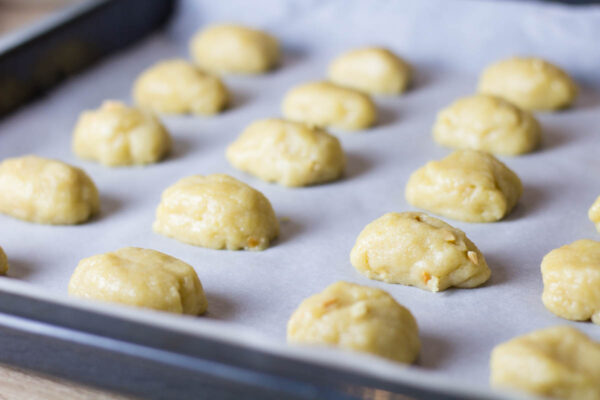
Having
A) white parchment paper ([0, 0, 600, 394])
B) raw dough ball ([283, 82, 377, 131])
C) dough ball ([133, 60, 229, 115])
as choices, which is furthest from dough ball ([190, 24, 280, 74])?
raw dough ball ([283, 82, 377, 131])

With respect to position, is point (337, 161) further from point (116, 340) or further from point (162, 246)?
point (116, 340)

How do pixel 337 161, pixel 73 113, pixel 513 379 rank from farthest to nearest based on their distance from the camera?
pixel 73 113, pixel 337 161, pixel 513 379

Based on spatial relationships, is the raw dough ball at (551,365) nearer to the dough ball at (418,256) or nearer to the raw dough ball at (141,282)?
the dough ball at (418,256)

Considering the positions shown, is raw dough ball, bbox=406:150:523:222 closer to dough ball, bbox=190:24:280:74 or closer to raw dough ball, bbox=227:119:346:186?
raw dough ball, bbox=227:119:346:186

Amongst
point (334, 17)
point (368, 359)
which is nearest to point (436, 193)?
point (368, 359)

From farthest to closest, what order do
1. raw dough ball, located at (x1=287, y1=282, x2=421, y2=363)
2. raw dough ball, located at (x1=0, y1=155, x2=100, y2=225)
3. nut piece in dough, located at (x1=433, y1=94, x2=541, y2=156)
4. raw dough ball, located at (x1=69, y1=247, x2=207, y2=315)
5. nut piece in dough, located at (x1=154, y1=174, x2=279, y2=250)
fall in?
nut piece in dough, located at (x1=433, y1=94, x2=541, y2=156)
raw dough ball, located at (x1=0, y1=155, x2=100, y2=225)
nut piece in dough, located at (x1=154, y1=174, x2=279, y2=250)
raw dough ball, located at (x1=69, y1=247, x2=207, y2=315)
raw dough ball, located at (x1=287, y1=282, x2=421, y2=363)

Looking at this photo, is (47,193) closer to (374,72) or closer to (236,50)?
(236,50)
